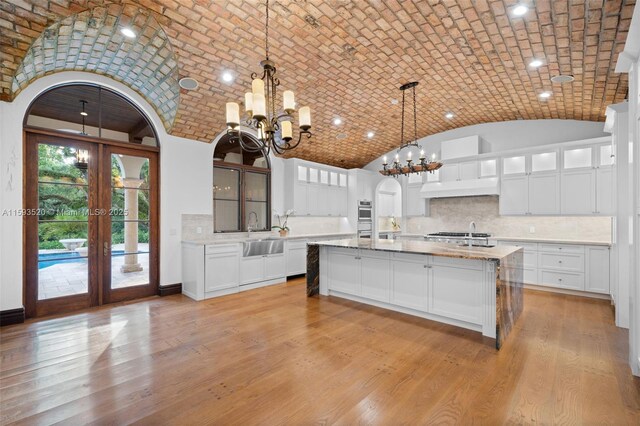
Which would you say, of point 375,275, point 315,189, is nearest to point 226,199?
point 315,189

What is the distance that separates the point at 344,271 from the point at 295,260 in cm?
202

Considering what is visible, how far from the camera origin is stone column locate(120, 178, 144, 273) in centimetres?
480

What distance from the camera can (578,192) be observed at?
5.34m

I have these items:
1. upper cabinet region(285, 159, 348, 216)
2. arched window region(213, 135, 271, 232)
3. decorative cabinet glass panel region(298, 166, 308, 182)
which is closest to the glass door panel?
arched window region(213, 135, 271, 232)

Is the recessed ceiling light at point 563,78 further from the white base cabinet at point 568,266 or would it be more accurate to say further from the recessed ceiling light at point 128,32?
the recessed ceiling light at point 128,32

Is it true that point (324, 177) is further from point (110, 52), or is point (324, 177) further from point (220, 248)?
point (110, 52)

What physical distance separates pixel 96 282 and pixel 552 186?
7.82m

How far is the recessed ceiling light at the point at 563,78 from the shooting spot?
411cm

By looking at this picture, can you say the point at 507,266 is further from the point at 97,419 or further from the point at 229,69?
the point at 229,69

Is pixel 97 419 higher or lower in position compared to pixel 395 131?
lower

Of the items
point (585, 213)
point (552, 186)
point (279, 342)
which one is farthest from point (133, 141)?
point (585, 213)

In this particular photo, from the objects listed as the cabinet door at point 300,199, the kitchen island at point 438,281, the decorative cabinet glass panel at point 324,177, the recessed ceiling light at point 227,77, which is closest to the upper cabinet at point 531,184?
the kitchen island at point 438,281

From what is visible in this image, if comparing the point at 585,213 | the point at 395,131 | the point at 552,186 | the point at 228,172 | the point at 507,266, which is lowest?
the point at 507,266

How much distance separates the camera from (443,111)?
19.5ft
